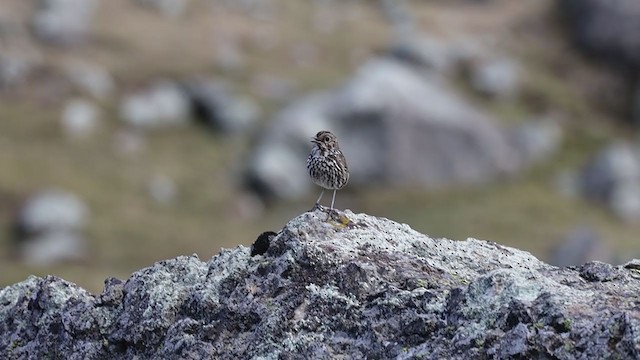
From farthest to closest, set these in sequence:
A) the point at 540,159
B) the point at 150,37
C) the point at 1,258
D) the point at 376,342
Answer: the point at 150,37
the point at 540,159
the point at 1,258
the point at 376,342

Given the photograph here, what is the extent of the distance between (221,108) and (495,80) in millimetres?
20921

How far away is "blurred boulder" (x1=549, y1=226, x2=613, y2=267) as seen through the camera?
139 ft

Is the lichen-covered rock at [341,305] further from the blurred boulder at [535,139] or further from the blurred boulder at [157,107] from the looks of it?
the blurred boulder at [535,139]

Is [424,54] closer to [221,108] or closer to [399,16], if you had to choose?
[399,16]

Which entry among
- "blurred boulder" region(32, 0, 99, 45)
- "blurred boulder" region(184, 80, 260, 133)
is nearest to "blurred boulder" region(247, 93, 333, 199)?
"blurred boulder" region(184, 80, 260, 133)

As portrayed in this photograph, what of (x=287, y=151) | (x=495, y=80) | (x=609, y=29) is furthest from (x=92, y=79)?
(x=609, y=29)

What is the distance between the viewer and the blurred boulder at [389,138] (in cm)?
5719

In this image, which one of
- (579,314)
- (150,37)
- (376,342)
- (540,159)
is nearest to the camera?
(579,314)

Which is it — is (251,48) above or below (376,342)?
above

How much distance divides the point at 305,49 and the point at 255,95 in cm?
917

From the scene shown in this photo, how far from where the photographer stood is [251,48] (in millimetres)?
70000

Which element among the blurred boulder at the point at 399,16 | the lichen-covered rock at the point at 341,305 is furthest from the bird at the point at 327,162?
the blurred boulder at the point at 399,16

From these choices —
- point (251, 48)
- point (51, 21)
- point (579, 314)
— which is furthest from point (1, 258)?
point (579, 314)

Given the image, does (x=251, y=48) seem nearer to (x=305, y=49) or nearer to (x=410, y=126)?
(x=305, y=49)
